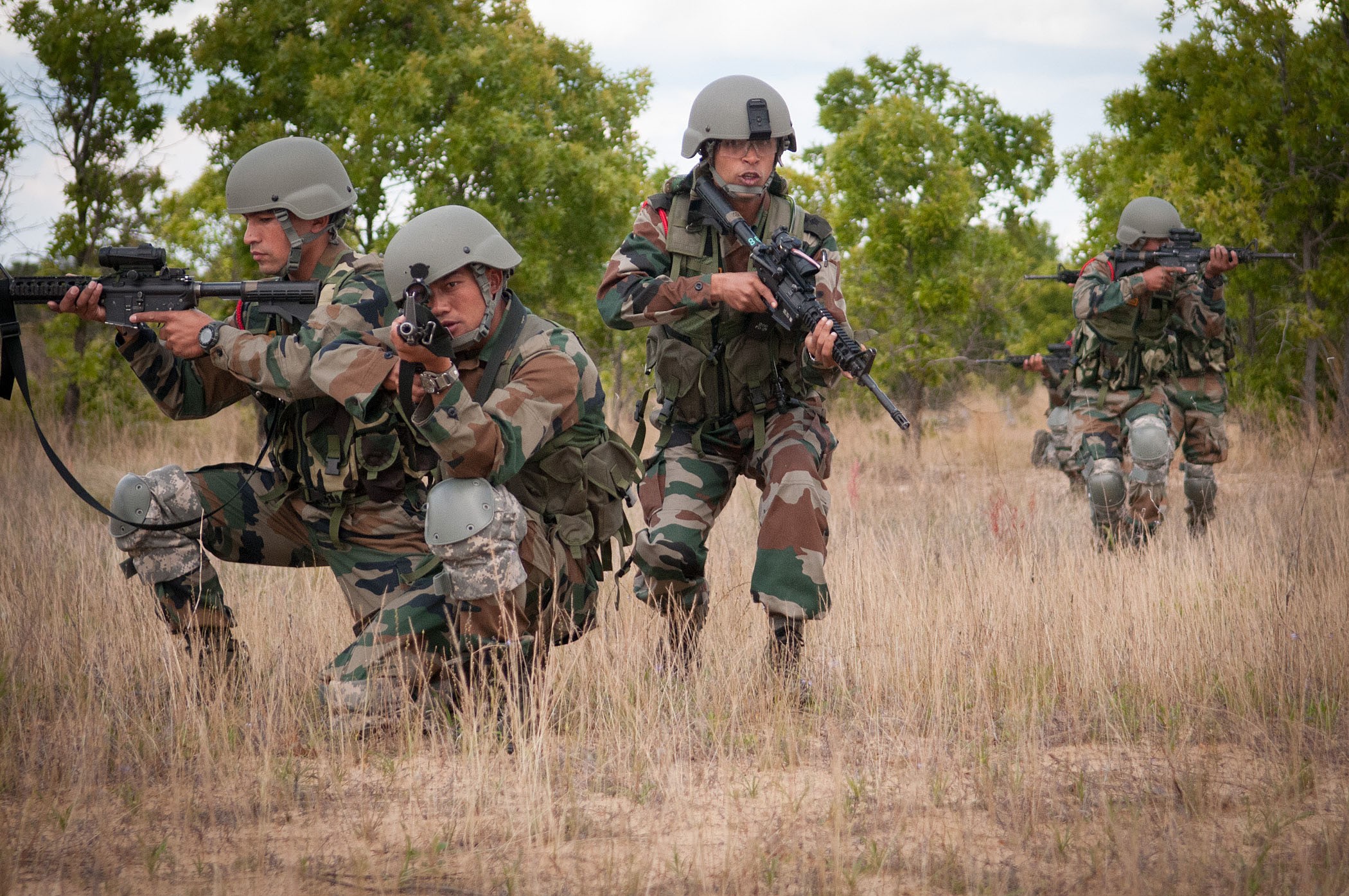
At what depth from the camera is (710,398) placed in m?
4.49

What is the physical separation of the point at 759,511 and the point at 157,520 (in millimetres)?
2097

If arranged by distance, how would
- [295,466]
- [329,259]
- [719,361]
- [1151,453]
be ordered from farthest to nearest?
[1151,453] < [719,361] < [329,259] < [295,466]

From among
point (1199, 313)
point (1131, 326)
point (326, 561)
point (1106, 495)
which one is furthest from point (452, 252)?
point (1199, 313)

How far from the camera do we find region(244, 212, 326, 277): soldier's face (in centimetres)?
425

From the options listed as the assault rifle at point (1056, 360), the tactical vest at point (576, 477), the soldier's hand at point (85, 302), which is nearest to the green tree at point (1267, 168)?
the assault rifle at point (1056, 360)

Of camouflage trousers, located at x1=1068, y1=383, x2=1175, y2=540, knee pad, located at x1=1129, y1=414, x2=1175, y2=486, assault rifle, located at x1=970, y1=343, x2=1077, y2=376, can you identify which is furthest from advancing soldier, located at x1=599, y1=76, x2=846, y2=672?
assault rifle, located at x1=970, y1=343, x2=1077, y2=376

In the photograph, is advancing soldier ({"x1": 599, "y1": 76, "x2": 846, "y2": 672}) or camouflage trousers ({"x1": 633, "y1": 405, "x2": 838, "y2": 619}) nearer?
camouflage trousers ({"x1": 633, "y1": 405, "x2": 838, "y2": 619})

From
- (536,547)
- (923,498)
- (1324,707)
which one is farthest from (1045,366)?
(536,547)

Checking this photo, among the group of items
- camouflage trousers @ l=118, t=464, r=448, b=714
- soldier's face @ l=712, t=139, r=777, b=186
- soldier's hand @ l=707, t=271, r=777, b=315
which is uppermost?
soldier's face @ l=712, t=139, r=777, b=186

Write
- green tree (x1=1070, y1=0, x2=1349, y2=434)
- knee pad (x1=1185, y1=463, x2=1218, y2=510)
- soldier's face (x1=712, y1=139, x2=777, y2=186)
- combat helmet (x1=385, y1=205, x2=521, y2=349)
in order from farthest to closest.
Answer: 1. green tree (x1=1070, y1=0, x2=1349, y2=434)
2. knee pad (x1=1185, y1=463, x2=1218, y2=510)
3. soldier's face (x1=712, y1=139, x2=777, y2=186)
4. combat helmet (x1=385, y1=205, x2=521, y2=349)

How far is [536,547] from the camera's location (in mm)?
3924

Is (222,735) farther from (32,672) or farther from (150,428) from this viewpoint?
(150,428)

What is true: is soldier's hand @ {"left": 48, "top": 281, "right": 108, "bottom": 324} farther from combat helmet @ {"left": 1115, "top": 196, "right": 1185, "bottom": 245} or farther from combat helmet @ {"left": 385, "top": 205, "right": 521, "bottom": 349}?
combat helmet @ {"left": 1115, "top": 196, "right": 1185, "bottom": 245}

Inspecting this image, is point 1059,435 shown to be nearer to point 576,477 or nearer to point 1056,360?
point 1056,360
